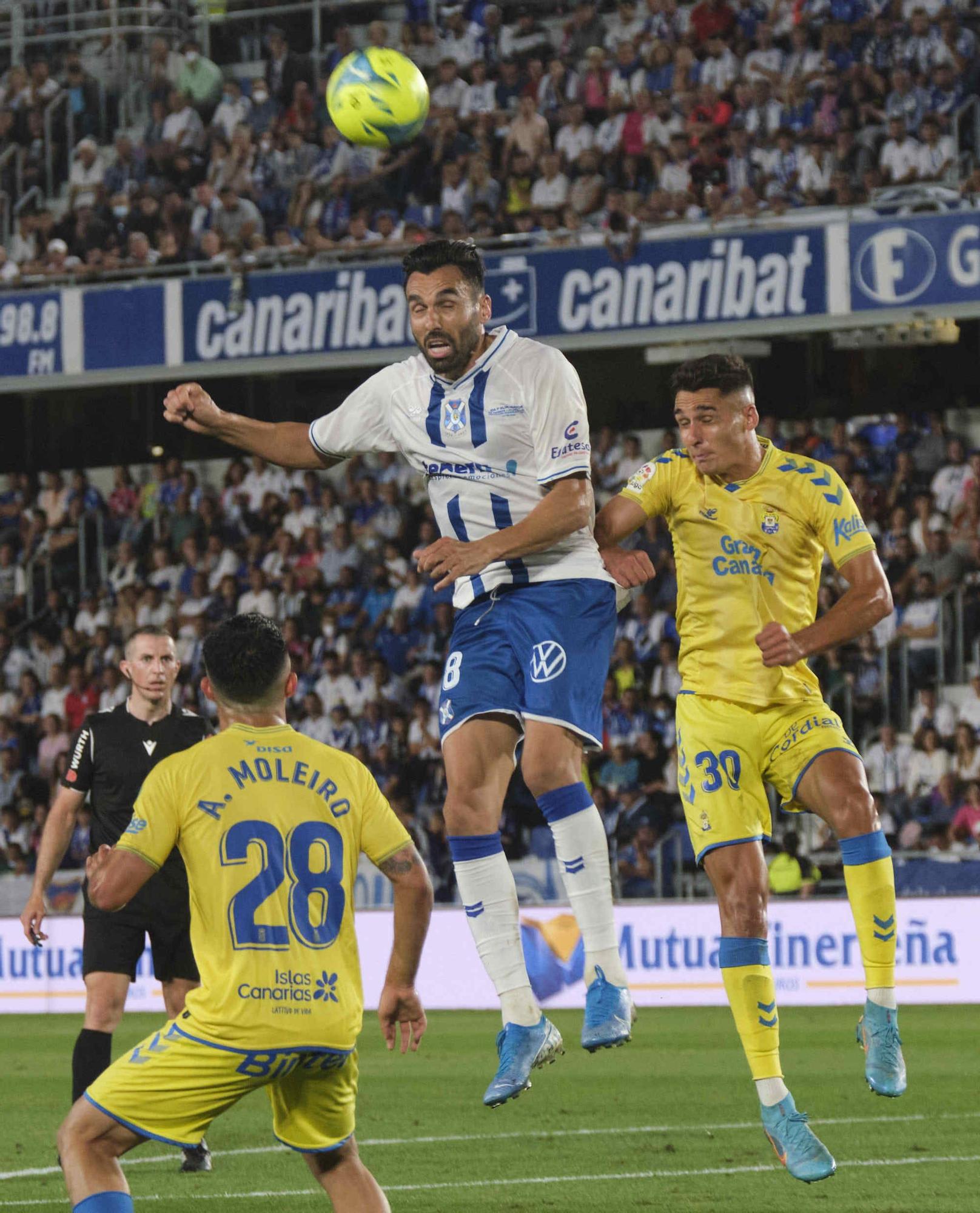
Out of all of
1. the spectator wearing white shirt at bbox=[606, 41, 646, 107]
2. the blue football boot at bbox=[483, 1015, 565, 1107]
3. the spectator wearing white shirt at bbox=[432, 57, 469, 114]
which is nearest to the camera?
the blue football boot at bbox=[483, 1015, 565, 1107]

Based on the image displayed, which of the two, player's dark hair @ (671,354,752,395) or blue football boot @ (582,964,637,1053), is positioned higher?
player's dark hair @ (671,354,752,395)

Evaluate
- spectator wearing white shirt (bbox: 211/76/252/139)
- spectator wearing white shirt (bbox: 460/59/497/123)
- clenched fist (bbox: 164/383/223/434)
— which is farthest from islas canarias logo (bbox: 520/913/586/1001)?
spectator wearing white shirt (bbox: 211/76/252/139)

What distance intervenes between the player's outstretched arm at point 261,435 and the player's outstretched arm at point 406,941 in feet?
6.74

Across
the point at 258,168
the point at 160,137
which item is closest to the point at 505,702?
the point at 258,168

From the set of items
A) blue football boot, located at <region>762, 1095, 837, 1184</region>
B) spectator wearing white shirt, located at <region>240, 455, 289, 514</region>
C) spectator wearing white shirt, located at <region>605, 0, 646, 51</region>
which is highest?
spectator wearing white shirt, located at <region>605, 0, 646, 51</region>

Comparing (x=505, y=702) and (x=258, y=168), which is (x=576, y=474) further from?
(x=258, y=168)

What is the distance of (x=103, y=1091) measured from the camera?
5.37 metres

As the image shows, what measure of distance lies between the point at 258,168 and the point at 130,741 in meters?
13.9

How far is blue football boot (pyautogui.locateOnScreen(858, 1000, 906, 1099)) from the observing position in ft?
22.2

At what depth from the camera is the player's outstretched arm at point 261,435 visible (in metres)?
7.09

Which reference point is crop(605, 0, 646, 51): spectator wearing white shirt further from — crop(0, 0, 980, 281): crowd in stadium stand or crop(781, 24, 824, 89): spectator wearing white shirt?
crop(781, 24, 824, 89): spectator wearing white shirt

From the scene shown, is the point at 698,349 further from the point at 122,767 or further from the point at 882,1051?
the point at 882,1051

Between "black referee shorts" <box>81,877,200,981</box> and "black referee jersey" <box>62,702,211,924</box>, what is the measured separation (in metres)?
0.02

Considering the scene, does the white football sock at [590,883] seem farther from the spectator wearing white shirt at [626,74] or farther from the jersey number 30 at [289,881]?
the spectator wearing white shirt at [626,74]
